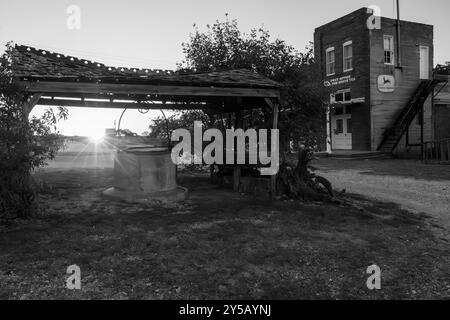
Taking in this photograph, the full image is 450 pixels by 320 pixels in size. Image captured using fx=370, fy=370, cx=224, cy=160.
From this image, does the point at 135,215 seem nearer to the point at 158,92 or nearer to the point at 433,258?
the point at 158,92

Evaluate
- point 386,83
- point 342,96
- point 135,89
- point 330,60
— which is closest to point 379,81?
point 386,83

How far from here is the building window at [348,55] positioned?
25.5m

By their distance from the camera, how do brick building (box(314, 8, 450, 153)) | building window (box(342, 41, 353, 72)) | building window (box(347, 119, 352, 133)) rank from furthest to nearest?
1. building window (box(347, 119, 352, 133))
2. building window (box(342, 41, 353, 72))
3. brick building (box(314, 8, 450, 153))

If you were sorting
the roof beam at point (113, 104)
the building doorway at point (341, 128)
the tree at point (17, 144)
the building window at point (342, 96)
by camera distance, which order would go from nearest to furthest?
the tree at point (17, 144) → the roof beam at point (113, 104) → the building window at point (342, 96) → the building doorway at point (341, 128)

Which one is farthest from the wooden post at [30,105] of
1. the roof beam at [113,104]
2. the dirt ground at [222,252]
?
the roof beam at [113,104]

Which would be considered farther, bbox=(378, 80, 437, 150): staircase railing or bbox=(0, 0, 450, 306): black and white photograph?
bbox=(378, 80, 437, 150): staircase railing

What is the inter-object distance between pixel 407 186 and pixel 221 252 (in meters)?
9.47

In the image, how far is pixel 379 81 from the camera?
24.7 m

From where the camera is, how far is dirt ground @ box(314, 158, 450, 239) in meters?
9.10

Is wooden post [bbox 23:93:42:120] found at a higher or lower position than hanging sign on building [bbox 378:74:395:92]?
lower

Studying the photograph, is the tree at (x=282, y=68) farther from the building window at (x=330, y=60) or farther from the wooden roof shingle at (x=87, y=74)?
the building window at (x=330, y=60)

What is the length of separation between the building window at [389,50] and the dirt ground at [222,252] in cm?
1943

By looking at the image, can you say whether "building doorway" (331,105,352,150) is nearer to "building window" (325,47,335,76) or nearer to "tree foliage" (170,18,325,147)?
"building window" (325,47,335,76)

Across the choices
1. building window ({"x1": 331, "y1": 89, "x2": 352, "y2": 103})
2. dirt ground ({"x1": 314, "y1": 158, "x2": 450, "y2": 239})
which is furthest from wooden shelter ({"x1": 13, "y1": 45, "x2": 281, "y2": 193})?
building window ({"x1": 331, "y1": 89, "x2": 352, "y2": 103})
